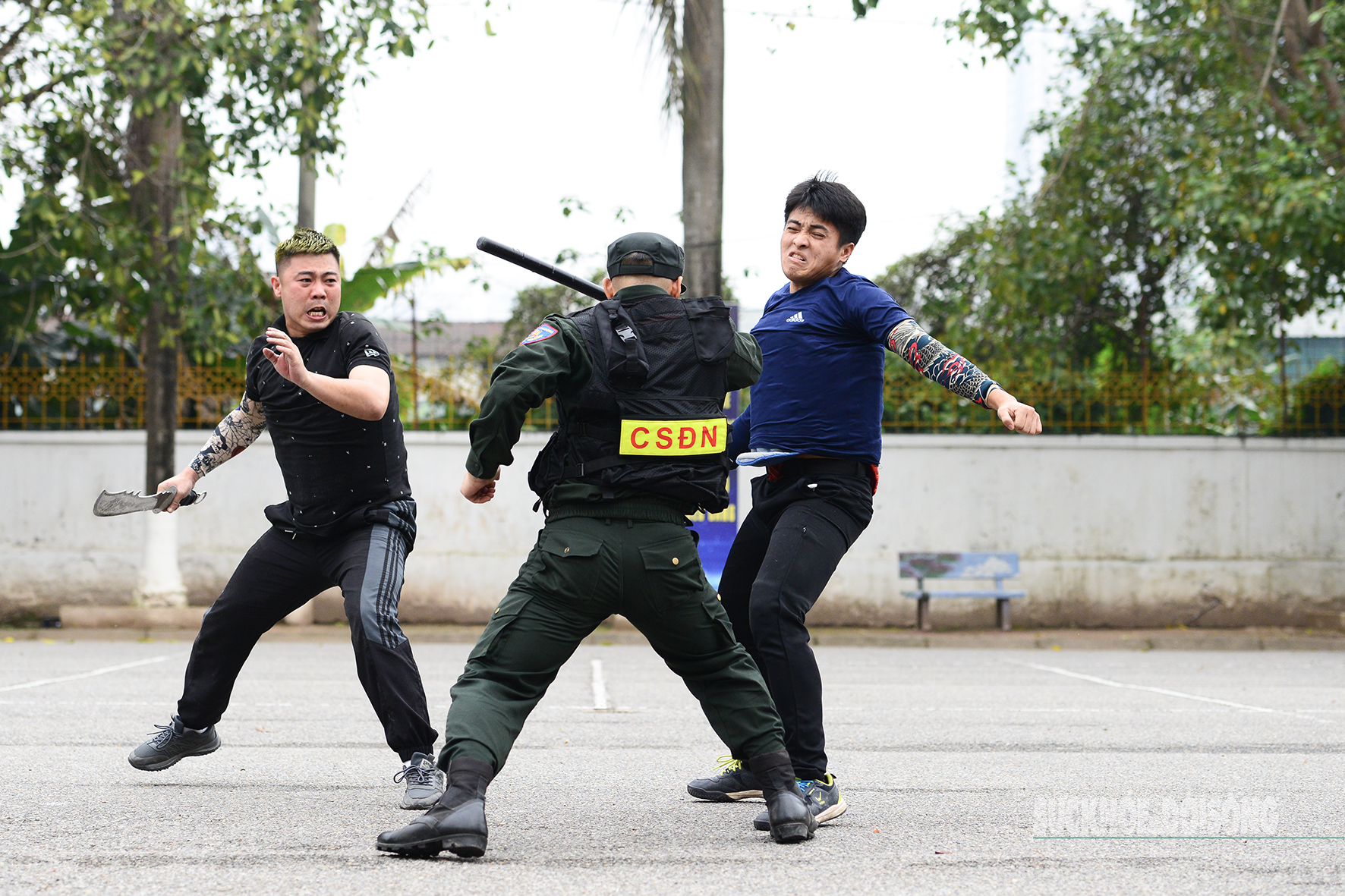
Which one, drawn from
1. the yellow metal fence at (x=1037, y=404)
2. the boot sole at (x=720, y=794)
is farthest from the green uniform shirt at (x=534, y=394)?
the yellow metal fence at (x=1037, y=404)

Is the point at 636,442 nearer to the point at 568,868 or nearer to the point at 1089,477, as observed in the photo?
the point at 568,868

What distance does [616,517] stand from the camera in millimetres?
3545

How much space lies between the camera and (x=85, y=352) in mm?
13797

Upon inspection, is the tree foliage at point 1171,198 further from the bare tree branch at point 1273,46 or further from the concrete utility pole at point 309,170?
the concrete utility pole at point 309,170

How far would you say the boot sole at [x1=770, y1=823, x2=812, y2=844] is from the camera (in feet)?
12.0

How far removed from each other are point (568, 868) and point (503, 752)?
13.5 inches

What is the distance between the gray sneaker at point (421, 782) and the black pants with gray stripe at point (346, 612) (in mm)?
46

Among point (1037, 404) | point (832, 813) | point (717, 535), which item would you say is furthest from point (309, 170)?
point (832, 813)

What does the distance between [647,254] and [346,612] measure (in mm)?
1567

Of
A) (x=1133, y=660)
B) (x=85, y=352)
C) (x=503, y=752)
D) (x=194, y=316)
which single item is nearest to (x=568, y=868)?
(x=503, y=752)

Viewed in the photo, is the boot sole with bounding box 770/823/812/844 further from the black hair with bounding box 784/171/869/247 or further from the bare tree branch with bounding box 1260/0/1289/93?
the bare tree branch with bounding box 1260/0/1289/93

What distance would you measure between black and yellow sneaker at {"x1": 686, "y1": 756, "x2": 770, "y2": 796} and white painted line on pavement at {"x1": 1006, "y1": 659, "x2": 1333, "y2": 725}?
3877 mm

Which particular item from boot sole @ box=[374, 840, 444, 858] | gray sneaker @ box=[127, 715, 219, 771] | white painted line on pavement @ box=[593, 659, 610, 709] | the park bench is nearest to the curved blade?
gray sneaker @ box=[127, 715, 219, 771]

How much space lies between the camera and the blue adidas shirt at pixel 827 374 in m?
4.15
